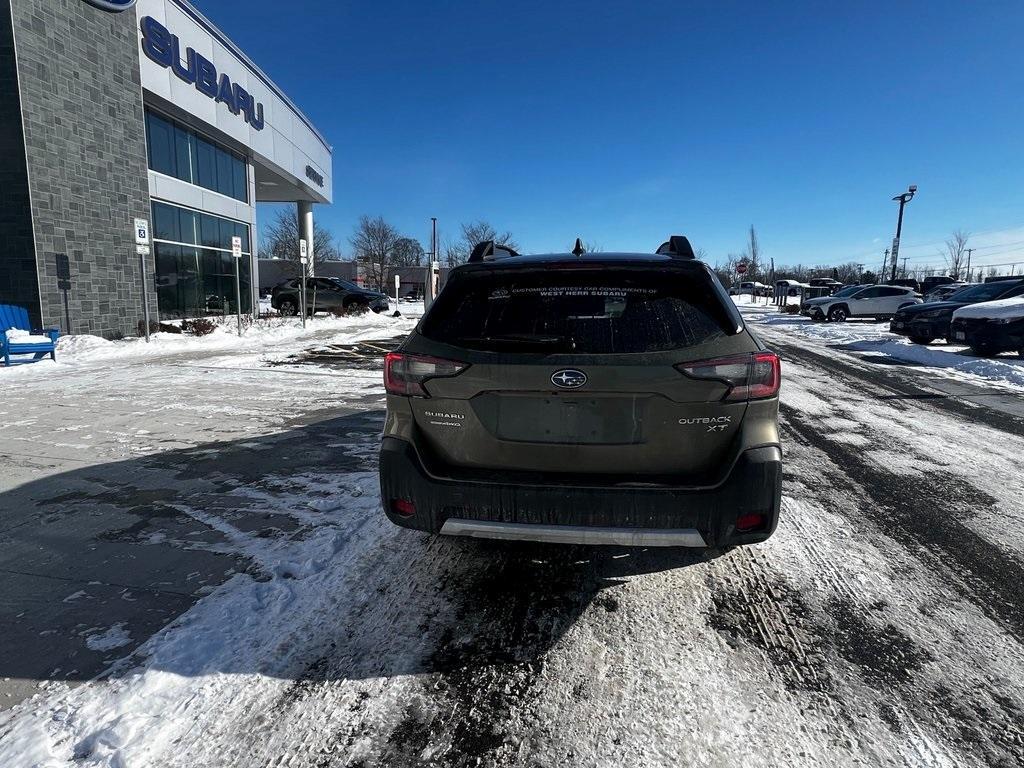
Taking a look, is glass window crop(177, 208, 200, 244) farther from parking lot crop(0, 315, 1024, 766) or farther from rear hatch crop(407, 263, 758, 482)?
rear hatch crop(407, 263, 758, 482)

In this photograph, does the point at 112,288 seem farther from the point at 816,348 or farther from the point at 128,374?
the point at 816,348

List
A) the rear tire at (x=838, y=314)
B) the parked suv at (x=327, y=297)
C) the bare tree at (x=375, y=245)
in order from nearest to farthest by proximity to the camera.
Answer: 1. the parked suv at (x=327, y=297)
2. the rear tire at (x=838, y=314)
3. the bare tree at (x=375, y=245)

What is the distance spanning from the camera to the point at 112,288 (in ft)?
50.9

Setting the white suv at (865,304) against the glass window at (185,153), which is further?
the white suv at (865,304)

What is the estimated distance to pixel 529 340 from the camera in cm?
260

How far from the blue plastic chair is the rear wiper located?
1192 cm

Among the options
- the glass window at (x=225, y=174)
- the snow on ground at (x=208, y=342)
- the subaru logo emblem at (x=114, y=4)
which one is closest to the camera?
the snow on ground at (x=208, y=342)

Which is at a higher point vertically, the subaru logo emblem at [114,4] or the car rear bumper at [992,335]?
the subaru logo emblem at [114,4]

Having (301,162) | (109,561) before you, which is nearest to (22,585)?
Result: (109,561)

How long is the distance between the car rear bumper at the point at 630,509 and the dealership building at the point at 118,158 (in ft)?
46.4

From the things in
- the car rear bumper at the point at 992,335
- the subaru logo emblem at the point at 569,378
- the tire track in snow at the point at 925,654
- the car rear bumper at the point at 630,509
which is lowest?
the tire track in snow at the point at 925,654

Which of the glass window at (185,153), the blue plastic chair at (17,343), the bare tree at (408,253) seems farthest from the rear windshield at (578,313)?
the bare tree at (408,253)

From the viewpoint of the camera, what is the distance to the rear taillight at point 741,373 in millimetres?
2467

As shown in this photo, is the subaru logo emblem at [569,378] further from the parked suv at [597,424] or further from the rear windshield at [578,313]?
the rear windshield at [578,313]
